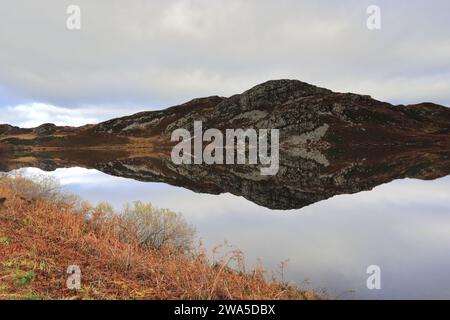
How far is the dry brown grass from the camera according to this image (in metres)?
8.38

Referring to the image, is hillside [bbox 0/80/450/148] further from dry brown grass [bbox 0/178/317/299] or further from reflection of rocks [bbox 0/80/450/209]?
dry brown grass [bbox 0/178/317/299]

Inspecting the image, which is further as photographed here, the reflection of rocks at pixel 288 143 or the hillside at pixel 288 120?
the hillside at pixel 288 120

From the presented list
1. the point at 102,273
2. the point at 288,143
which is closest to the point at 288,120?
the point at 288,143

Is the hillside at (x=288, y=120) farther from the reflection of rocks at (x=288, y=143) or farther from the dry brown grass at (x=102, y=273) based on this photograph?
the dry brown grass at (x=102, y=273)

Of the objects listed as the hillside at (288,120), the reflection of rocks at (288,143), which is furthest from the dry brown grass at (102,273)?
the hillside at (288,120)

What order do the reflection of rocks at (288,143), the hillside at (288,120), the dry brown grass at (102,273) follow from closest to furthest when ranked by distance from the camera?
1. the dry brown grass at (102,273)
2. the reflection of rocks at (288,143)
3. the hillside at (288,120)

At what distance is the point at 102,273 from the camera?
9852mm

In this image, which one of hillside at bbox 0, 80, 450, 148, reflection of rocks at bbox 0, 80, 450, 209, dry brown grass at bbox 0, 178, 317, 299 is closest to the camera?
dry brown grass at bbox 0, 178, 317, 299

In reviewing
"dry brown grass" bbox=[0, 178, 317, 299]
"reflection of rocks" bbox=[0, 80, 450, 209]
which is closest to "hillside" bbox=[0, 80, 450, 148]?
"reflection of rocks" bbox=[0, 80, 450, 209]

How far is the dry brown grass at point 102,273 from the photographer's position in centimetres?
838

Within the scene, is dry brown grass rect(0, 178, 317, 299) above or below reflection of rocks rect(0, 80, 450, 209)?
below

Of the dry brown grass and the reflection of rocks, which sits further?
the reflection of rocks

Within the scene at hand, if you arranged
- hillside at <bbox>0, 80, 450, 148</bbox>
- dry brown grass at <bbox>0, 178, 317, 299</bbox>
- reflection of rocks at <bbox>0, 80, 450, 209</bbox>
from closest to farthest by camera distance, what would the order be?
dry brown grass at <bbox>0, 178, 317, 299</bbox>
reflection of rocks at <bbox>0, 80, 450, 209</bbox>
hillside at <bbox>0, 80, 450, 148</bbox>
